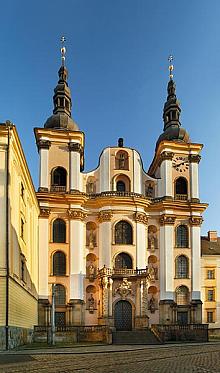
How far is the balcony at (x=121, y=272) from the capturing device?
5288cm

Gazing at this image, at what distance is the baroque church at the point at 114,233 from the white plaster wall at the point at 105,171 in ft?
0.34

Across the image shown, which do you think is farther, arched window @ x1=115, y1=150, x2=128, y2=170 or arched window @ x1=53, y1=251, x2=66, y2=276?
arched window @ x1=115, y1=150, x2=128, y2=170

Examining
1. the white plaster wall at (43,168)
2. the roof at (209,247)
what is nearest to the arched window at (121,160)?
the white plaster wall at (43,168)

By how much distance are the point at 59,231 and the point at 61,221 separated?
1024mm

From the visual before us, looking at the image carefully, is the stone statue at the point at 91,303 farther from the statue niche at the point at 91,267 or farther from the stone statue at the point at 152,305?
the stone statue at the point at 152,305

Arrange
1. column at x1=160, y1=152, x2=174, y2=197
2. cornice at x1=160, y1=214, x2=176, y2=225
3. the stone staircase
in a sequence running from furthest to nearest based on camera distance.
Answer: column at x1=160, y1=152, x2=174, y2=197 → cornice at x1=160, y1=214, x2=176, y2=225 → the stone staircase

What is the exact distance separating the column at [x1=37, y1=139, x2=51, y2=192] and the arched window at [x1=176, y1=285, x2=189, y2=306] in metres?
17.0

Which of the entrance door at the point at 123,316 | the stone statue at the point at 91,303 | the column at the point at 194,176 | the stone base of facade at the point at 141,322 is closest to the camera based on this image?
the stone base of facade at the point at 141,322

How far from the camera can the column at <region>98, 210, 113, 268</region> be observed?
54.3 meters

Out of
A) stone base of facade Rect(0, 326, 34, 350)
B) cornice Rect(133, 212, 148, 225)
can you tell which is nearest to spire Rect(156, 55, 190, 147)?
cornice Rect(133, 212, 148, 225)

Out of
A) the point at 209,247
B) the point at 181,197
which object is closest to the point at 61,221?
the point at 181,197

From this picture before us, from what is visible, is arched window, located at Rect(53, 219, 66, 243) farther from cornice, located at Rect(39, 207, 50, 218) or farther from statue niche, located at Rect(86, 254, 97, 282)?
statue niche, located at Rect(86, 254, 97, 282)

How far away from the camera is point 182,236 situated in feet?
191

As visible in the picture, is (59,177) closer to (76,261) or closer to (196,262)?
(76,261)
